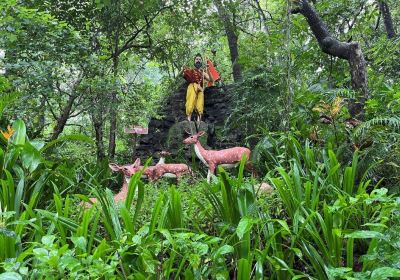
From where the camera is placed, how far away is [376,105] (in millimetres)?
3580

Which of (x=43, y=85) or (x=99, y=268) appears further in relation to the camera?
(x=43, y=85)

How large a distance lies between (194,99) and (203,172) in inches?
87.4

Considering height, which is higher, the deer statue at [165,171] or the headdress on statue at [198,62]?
the headdress on statue at [198,62]

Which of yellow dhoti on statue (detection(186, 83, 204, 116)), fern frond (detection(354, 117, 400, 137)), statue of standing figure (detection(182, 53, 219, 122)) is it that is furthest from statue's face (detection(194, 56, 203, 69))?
fern frond (detection(354, 117, 400, 137))

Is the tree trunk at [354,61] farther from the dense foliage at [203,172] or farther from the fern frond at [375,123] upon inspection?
the fern frond at [375,123]

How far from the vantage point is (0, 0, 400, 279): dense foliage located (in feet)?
5.57

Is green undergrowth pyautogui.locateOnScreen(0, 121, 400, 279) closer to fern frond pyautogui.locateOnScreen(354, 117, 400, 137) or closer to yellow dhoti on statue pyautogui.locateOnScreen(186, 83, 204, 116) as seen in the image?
fern frond pyautogui.locateOnScreen(354, 117, 400, 137)

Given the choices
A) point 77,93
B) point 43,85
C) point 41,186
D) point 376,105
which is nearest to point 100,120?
point 77,93

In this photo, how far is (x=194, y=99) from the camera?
22.7 feet

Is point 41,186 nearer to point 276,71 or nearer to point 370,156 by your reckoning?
point 370,156

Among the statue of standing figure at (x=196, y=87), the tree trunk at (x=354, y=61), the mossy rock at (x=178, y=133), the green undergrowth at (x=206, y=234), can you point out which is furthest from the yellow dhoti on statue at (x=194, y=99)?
the green undergrowth at (x=206, y=234)

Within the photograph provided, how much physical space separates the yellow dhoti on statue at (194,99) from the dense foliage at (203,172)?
3.02ft

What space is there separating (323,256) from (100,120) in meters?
4.24

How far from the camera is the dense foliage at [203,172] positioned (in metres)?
1.70
